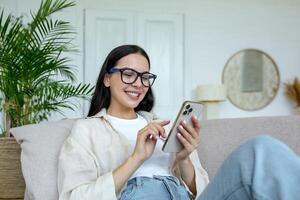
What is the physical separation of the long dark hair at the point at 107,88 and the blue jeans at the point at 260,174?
725mm

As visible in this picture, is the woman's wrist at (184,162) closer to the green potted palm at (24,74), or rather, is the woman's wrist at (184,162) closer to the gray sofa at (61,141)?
the gray sofa at (61,141)

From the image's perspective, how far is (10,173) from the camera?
1.54 m

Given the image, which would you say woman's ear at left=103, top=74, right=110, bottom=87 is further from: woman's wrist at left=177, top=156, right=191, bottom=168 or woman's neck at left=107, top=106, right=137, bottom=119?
woman's wrist at left=177, top=156, right=191, bottom=168

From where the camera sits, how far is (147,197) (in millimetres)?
1229

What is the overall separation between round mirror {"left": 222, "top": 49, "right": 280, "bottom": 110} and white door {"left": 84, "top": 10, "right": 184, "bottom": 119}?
0.65 m

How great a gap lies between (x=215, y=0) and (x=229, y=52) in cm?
64

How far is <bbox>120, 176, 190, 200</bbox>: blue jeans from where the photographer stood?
4.04 ft

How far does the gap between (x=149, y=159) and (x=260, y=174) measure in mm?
656

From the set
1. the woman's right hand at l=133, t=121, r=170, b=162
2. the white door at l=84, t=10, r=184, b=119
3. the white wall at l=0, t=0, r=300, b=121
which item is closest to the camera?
the woman's right hand at l=133, t=121, r=170, b=162

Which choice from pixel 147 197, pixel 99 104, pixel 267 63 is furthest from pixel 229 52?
pixel 147 197

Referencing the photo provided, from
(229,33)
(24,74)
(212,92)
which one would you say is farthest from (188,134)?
(229,33)

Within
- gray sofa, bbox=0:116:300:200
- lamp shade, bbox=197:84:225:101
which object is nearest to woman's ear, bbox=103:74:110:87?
gray sofa, bbox=0:116:300:200

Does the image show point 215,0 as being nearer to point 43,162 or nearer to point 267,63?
point 267,63

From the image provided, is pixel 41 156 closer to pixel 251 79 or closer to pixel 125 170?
pixel 125 170
